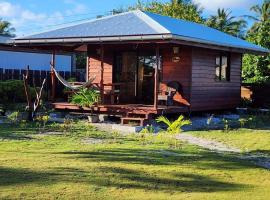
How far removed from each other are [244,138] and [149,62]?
7.03m

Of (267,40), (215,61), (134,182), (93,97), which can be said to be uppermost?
(267,40)

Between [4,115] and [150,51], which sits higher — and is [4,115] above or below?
below

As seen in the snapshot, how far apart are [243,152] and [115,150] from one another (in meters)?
2.71

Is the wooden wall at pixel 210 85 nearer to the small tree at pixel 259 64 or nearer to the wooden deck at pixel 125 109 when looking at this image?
the wooden deck at pixel 125 109

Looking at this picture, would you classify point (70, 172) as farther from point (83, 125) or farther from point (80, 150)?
point (83, 125)

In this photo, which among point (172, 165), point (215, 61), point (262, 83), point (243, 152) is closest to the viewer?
point (172, 165)

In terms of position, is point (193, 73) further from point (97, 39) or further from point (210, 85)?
point (97, 39)

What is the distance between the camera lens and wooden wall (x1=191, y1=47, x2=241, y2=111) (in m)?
18.4

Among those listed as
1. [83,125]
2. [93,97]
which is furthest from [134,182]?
[93,97]

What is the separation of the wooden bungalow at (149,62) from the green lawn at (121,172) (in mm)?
5340

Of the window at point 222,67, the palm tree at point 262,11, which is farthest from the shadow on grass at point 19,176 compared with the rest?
the palm tree at point 262,11

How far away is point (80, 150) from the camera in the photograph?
9.89 m

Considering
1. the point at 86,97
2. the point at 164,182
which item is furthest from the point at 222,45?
the point at 164,182

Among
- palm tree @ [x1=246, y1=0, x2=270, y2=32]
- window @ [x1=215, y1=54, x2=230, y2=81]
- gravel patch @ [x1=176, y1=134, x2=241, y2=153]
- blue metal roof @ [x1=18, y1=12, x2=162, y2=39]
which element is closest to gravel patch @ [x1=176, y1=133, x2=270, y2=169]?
Result: gravel patch @ [x1=176, y1=134, x2=241, y2=153]
